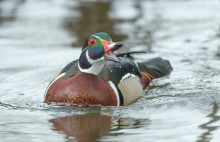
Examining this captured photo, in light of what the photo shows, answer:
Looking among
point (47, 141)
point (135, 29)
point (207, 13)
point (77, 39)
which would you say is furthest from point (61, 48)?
point (47, 141)

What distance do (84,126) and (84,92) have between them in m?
0.94

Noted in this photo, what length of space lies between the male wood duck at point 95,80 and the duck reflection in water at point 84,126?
1.22ft

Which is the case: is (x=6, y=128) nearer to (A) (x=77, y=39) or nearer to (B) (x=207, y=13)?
(A) (x=77, y=39)

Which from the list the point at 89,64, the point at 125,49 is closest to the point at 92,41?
the point at 89,64

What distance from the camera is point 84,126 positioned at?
8.71 m

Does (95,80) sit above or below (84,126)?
above

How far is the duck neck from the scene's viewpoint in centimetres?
966

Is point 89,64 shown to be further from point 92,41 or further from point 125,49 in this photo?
point 125,49

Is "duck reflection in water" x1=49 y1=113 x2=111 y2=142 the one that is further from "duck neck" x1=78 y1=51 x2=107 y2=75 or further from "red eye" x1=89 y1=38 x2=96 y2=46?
"red eye" x1=89 y1=38 x2=96 y2=46

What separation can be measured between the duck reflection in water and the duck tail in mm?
2047

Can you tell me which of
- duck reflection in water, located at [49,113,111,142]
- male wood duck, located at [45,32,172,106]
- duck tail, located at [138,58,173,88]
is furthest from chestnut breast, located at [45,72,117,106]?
duck tail, located at [138,58,173,88]

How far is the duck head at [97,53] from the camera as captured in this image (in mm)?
9469

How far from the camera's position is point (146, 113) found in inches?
362

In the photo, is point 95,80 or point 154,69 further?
point 154,69
